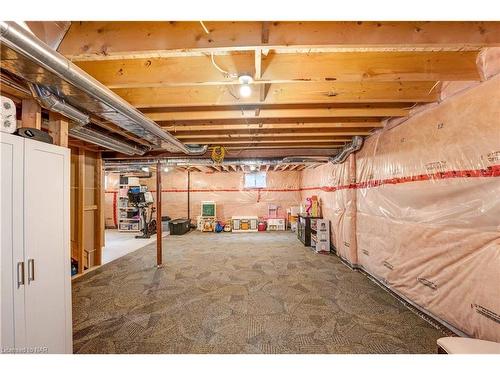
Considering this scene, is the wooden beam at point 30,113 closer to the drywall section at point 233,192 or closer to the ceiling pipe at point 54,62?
the ceiling pipe at point 54,62

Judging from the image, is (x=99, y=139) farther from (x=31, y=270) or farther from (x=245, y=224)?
(x=245, y=224)

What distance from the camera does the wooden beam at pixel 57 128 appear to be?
2041 millimetres

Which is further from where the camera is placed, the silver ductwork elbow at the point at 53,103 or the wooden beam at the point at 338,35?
the silver ductwork elbow at the point at 53,103

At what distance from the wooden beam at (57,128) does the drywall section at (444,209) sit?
3457 mm

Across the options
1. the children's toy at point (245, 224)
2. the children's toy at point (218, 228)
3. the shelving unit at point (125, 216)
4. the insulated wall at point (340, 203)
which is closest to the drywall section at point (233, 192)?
the children's toy at point (245, 224)

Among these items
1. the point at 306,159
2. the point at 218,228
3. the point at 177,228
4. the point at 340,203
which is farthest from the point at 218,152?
the point at 218,228

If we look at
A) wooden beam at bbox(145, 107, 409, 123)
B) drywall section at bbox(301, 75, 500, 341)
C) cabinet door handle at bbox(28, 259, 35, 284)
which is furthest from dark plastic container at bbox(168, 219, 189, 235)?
cabinet door handle at bbox(28, 259, 35, 284)

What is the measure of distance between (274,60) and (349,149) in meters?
2.56

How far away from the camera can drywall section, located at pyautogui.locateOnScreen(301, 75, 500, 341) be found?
171cm

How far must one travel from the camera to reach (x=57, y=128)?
204 centimetres

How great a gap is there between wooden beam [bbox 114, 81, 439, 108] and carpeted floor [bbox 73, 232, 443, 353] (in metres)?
2.14

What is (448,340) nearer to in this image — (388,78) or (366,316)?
(366,316)

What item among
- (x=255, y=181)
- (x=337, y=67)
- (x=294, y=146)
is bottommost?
(x=255, y=181)

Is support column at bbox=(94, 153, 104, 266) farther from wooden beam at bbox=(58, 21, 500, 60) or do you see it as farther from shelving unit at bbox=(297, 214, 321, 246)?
shelving unit at bbox=(297, 214, 321, 246)
